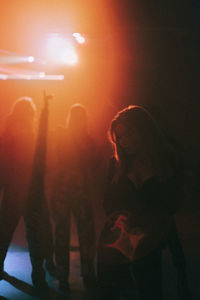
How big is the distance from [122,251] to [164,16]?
20.7 ft

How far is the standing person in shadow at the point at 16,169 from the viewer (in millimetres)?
3002

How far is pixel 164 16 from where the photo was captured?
6895 mm

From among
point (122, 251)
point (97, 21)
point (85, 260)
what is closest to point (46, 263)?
point (85, 260)

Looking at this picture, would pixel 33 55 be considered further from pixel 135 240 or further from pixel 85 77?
pixel 135 240

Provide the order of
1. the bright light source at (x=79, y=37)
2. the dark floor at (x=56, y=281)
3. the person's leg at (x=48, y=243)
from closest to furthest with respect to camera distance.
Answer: the dark floor at (x=56, y=281) → the person's leg at (x=48, y=243) → the bright light source at (x=79, y=37)

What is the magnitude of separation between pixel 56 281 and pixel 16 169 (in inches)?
48.6

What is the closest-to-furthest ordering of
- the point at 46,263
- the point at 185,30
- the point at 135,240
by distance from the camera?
the point at 135,240
the point at 46,263
the point at 185,30

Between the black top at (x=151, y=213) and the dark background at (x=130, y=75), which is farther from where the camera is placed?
the dark background at (x=130, y=75)

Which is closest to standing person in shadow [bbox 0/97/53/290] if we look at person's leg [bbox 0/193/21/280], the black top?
person's leg [bbox 0/193/21/280]

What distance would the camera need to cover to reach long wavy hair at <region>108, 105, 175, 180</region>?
1849 millimetres

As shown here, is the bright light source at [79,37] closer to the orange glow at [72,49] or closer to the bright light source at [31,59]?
the orange glow at [72,49]

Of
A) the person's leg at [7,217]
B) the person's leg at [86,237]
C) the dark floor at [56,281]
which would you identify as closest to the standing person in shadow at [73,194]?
the person's leg at [86,237]

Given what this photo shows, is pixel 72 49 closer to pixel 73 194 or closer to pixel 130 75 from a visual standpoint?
pixel 130 75

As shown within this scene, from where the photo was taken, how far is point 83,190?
314 cm
